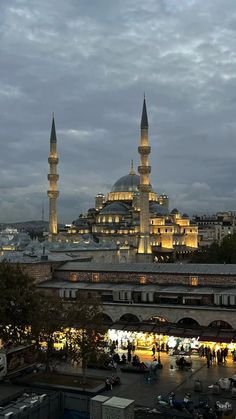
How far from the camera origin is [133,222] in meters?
84.6

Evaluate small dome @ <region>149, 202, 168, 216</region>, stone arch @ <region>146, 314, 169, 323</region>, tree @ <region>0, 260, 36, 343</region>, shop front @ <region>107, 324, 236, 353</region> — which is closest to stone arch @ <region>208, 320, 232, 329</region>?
Result: shop front @ <region>107, 324, 236, 353</region>

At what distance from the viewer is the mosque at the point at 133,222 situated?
63125mm

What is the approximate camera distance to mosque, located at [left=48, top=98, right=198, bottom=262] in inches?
2485

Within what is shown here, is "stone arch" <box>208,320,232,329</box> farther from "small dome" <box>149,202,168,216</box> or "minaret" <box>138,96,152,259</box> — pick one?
"small dome" <box>149,202,168,216</box>

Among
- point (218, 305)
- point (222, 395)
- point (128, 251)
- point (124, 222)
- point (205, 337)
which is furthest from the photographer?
point (124, 222)

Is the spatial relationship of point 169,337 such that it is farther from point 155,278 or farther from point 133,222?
point 133,222

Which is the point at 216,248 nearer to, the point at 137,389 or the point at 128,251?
the point at 128,251

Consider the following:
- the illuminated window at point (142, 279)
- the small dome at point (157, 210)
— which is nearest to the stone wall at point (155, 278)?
the illuminated window at point (142, 279)

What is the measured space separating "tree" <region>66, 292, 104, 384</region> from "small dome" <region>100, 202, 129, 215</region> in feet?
222

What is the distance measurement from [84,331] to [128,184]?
78.4m

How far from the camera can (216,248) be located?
2132 inches

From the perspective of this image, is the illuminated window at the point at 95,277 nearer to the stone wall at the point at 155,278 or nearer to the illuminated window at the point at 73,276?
the stone wall at the point at 155,278

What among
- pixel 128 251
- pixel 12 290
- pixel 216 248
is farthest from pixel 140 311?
pixel 128 251

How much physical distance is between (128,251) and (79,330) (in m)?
45.8
